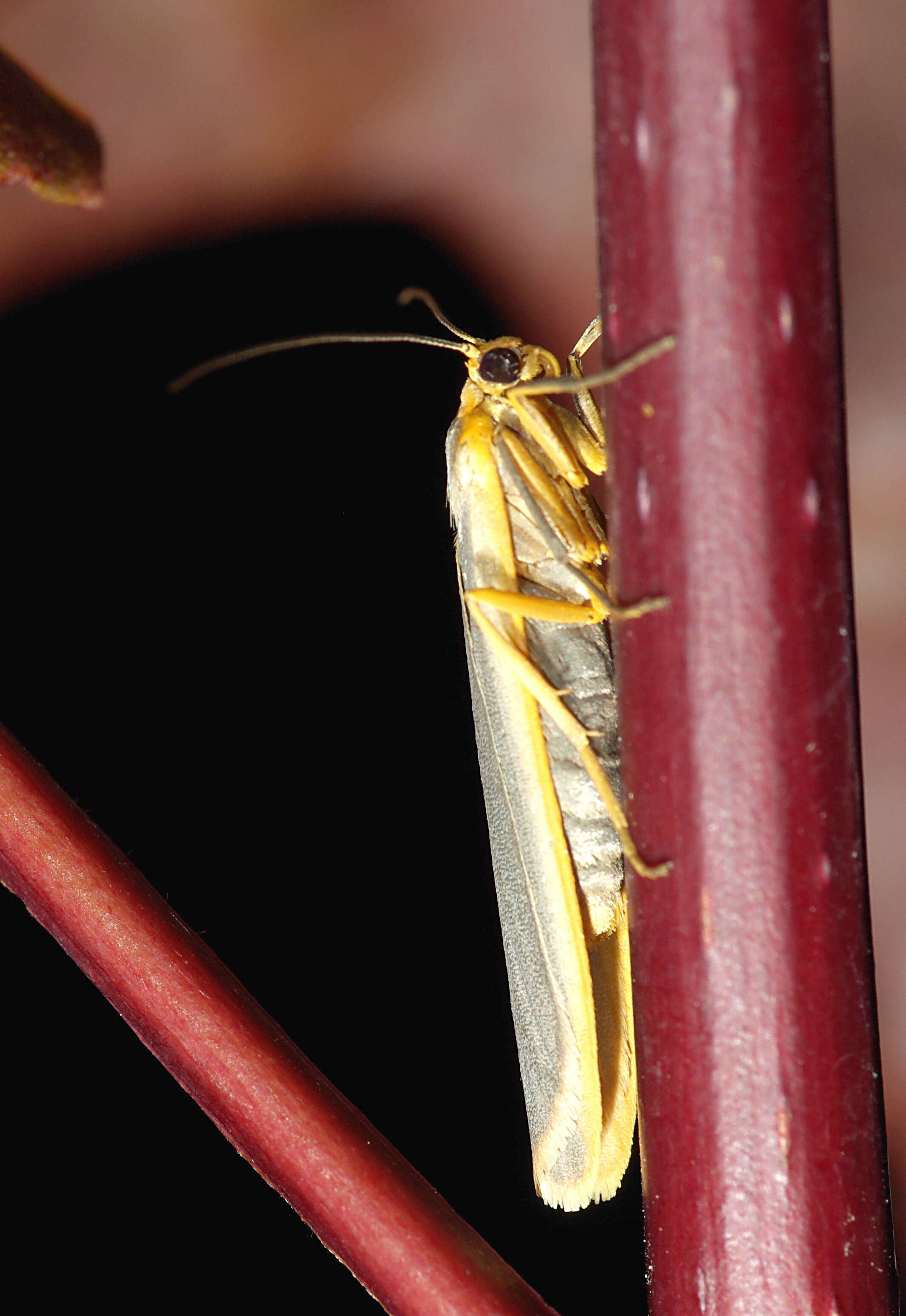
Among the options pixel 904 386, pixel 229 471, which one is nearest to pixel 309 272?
pixel 229 471

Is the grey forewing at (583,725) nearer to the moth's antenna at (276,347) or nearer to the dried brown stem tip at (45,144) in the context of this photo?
the moth's antenna at (276,347)

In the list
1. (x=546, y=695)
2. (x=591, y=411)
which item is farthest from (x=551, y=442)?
(x=546, y=695)

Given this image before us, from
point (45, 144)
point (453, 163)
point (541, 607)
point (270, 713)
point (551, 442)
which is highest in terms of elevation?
point (453, 163)

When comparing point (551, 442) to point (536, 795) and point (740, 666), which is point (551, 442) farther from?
point (740, 666)

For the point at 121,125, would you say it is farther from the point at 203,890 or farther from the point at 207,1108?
the point at 207,1108

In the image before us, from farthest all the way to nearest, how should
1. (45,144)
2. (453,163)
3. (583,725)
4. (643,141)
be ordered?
(453,163) < (583,725) < (45,144) < (643,141)

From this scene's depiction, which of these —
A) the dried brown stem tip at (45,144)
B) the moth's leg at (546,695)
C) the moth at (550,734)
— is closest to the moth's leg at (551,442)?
the moth at (550,734)

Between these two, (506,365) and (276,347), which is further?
(506,365)
